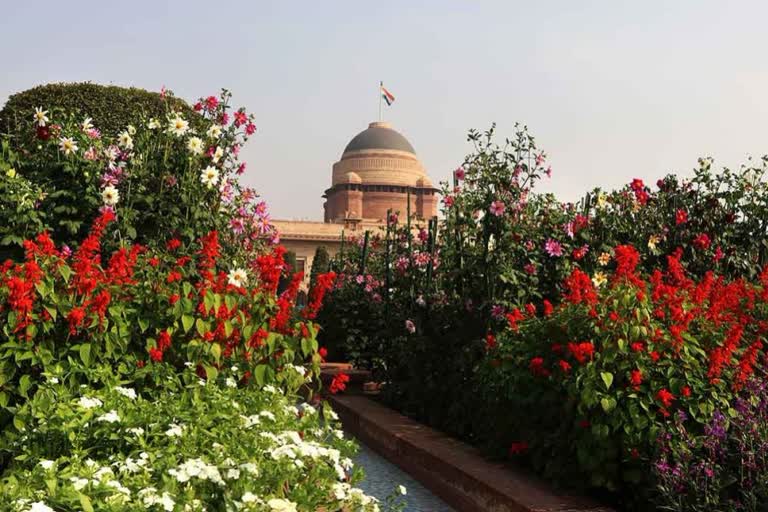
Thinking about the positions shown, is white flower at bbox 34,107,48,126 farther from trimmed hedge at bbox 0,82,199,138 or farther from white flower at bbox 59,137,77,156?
trimmed hedge at bbox 0,82,199,138

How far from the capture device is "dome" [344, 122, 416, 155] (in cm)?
7844

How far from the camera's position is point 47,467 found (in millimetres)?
2666

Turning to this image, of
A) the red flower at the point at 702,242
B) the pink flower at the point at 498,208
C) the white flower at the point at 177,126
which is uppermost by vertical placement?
the white flower at the point at 177,126

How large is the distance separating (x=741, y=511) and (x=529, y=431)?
1.20 m

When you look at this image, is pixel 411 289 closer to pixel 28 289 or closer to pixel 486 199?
pixel 486 199

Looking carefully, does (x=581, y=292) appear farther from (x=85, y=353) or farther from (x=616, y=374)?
(x=85, y=353)

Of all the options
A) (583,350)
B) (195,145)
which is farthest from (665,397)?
(195,145)

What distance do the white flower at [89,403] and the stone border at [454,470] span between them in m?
1.83

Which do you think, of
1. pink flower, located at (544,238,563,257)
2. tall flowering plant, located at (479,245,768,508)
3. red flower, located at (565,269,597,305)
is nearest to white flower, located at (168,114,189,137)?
pink flower, located at (544,238,563,257)

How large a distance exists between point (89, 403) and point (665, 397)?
2.39m

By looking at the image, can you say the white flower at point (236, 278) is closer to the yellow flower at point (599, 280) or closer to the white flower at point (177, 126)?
the white flower at point (177, 126)

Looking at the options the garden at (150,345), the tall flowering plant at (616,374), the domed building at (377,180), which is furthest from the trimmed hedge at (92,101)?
the domed building at (377,180)

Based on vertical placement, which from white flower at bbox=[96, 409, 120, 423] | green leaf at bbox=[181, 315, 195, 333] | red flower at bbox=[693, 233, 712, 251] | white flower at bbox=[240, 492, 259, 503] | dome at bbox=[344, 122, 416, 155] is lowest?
white flower at bbox=[240, 492, 259, 503]

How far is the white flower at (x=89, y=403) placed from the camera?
10.8 ft
